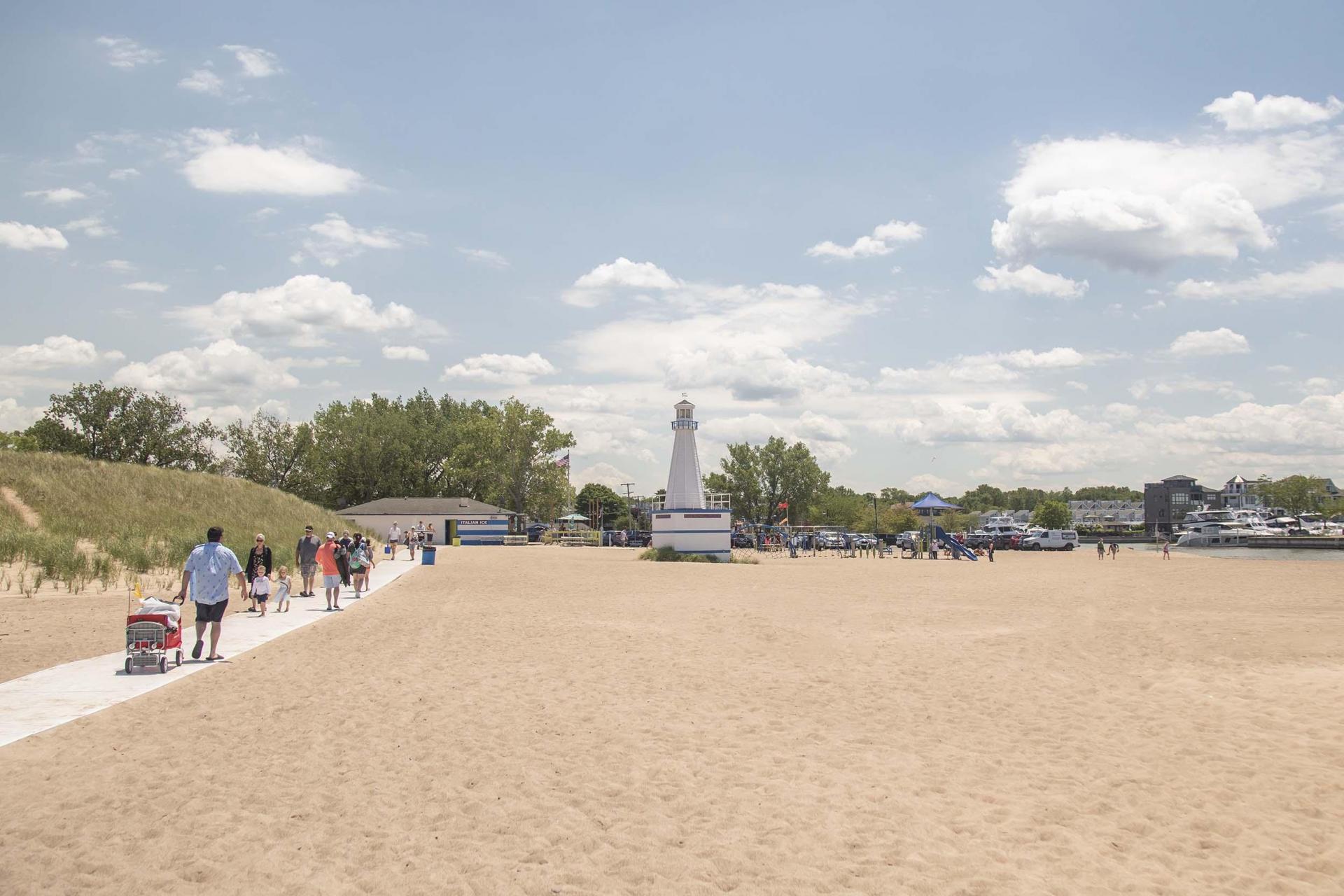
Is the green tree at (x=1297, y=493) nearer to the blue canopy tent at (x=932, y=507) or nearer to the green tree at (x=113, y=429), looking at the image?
the blue canopy tent at (x=932, y=507)

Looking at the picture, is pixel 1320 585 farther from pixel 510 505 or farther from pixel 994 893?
pixel 510 505

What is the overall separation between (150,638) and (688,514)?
31510mm

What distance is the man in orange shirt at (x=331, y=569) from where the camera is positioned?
18.3 meters

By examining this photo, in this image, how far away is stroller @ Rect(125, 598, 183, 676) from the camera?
10.6 metres

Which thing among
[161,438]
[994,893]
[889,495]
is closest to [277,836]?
[994,893]

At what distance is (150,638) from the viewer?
1060cm

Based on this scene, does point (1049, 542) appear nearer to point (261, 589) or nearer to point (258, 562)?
point (258, 562)

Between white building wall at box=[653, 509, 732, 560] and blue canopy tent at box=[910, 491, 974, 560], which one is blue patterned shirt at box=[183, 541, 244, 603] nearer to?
white building wall at box=[653, 509, 732, 560]

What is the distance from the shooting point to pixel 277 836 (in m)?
5.74

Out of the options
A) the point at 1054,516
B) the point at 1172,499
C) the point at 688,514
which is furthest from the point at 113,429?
the point at 1172,499

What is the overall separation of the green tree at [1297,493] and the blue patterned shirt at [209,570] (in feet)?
467

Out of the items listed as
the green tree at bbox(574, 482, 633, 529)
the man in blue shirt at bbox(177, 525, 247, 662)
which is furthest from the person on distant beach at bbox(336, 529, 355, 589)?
the green tree at bbox(574, 482, 633, 529)

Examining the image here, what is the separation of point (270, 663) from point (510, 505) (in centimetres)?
6651

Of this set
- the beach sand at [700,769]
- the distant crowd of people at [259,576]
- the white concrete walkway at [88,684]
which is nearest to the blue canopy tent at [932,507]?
the distant crowd of people at [259,576]
